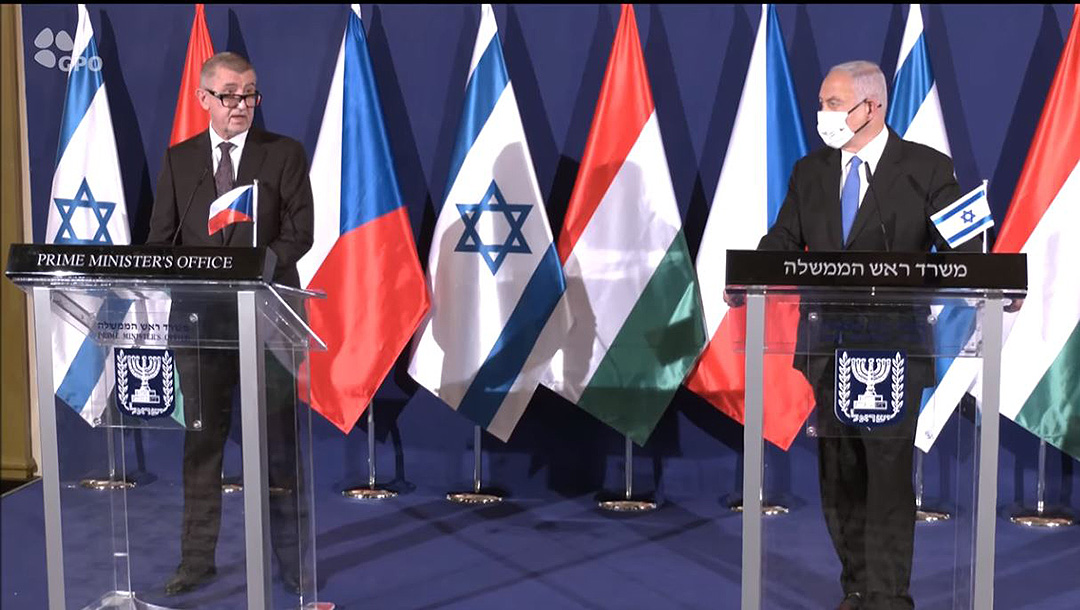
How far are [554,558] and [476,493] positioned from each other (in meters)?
1.02

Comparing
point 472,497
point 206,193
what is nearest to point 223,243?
point 206,193

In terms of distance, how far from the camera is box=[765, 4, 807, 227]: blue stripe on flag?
4434mm

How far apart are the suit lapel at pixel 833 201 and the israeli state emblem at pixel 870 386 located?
663 millimetres

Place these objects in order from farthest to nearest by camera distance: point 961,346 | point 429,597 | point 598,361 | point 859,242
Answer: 1. point 598,361
2. point 429,597
3. point 859,242
4. point 961,346

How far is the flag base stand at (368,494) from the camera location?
4.68 metres

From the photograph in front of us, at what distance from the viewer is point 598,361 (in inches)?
178

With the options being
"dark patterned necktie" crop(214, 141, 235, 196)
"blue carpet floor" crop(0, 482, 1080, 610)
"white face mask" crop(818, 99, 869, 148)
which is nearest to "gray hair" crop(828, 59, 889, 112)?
"white face mask" crop(818, 99, 869, 148)

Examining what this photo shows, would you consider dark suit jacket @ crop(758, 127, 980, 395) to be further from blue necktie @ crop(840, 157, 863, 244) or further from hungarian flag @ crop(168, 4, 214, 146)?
hungarian flag @ crop(168, 4, 214, 146)

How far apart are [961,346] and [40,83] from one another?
4302 millimetres

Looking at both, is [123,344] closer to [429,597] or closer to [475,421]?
[429,597]

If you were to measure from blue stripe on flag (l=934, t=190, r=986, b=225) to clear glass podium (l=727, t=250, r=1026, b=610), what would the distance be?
10.0 inches

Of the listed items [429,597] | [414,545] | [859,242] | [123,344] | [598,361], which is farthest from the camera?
[598,361]

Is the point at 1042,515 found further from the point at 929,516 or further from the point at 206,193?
the point at 206,193

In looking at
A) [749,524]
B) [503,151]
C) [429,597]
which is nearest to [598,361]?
[503,151]
